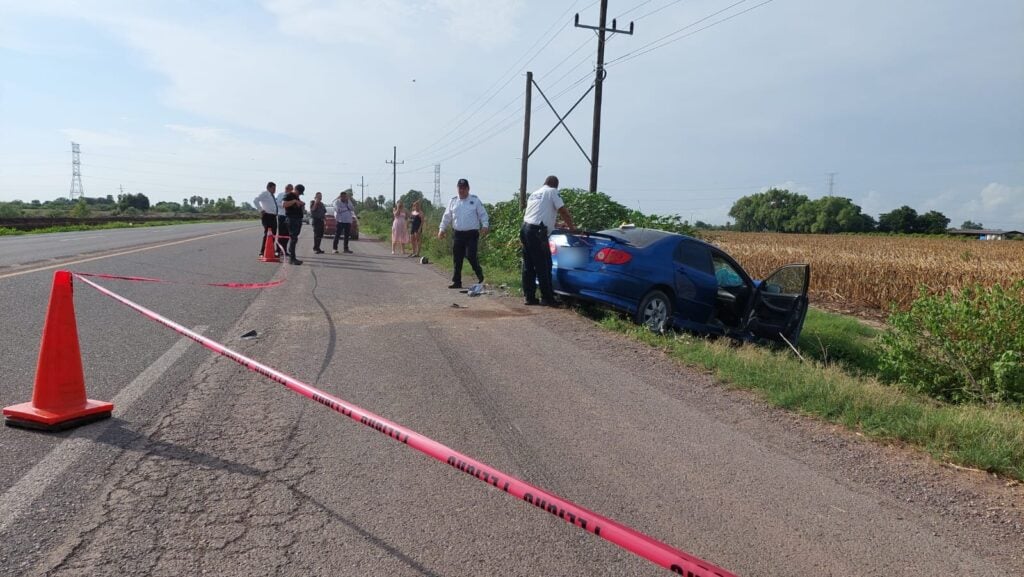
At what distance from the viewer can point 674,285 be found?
862 centimetres

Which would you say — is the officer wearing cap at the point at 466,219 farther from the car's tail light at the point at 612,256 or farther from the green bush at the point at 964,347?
the green bush at the point at 964,347

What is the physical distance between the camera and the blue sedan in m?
8.47

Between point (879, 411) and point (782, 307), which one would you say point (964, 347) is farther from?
point (879, 411)

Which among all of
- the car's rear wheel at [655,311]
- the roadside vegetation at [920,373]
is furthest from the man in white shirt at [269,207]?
the car's rear wheel at [655,311]

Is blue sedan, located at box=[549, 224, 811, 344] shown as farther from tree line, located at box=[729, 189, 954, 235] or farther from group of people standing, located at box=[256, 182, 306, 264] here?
tree line, located at box=[729, 189, 954, 235]

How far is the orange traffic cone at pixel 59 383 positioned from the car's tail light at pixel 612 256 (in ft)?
18.9

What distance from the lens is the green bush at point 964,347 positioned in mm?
6352

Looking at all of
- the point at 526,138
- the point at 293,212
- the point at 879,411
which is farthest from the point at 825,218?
the point at 879,411

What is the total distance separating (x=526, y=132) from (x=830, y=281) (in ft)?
38.0

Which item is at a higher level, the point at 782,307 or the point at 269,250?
the point at 269,250

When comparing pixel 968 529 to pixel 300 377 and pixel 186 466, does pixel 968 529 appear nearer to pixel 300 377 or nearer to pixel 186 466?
pixel 186 466

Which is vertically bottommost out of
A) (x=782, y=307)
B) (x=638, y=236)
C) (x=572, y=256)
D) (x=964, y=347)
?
(x=964, y=347)

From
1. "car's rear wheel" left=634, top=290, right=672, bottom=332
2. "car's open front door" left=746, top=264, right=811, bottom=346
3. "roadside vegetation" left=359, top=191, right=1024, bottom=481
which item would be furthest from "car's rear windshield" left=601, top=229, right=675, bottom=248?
"car's open front door" left=746, top=264, right=811, bottom=346

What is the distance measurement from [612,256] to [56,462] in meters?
6.29
